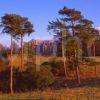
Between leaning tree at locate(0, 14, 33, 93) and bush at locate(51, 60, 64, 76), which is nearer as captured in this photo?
leaning tree at locate(0, 14, 33, 93)

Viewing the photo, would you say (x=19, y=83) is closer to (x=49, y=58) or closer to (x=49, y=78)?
(x=49, y=78)

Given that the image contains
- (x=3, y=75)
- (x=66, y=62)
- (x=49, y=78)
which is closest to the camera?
(x=49, y=78)

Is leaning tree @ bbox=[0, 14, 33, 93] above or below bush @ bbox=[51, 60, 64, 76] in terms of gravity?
above

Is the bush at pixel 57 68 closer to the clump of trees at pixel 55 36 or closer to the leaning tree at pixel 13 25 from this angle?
the clump of trees at pixel 55 36

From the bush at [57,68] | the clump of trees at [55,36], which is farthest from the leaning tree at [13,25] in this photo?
the bush at [57,68]

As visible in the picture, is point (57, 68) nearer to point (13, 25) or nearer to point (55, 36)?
point (55, 36)

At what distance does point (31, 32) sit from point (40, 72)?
816cm

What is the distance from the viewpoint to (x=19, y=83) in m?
51.1

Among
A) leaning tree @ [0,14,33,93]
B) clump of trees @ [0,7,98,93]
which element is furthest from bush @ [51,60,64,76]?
leaning tree @ [0,14,33,93]

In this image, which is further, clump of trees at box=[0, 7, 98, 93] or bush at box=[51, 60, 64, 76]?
bush at box=[51, 60, 64, 76]

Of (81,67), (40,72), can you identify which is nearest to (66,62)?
(81,67)

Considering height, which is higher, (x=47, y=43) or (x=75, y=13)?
(x=75, y=13)

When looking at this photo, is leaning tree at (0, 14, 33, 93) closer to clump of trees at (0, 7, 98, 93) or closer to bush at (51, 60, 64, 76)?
clump of trees at (0, 7, 98, 93)

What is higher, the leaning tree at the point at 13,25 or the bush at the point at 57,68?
the leaning tree at the point at 13,25
